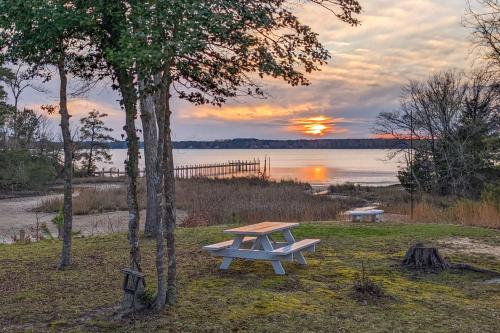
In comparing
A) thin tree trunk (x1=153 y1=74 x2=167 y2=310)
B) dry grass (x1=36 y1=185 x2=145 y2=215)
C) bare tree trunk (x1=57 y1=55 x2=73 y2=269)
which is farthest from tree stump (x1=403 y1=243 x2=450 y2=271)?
dry grass (x1=36 y1=185 x2=145 y2=215)

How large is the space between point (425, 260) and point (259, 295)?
2.93m

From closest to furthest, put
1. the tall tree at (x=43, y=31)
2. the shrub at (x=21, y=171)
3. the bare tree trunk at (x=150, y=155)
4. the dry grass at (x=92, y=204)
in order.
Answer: the tall tree at (x=43, y=31) → the bare tree trunk at (x=150, y=155) → the dry grass at (x=92, y=204) → the shrub at (x=21, y=171)

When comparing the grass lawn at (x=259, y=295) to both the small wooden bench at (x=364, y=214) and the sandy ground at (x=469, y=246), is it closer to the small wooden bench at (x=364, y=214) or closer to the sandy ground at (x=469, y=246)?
the sandy ground at (x=469, y=246)

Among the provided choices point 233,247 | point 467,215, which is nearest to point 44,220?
point 467,215

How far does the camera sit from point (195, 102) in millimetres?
6449

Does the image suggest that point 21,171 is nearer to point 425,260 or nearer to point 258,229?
point 258,229

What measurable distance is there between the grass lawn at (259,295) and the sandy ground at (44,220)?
7.63 meters

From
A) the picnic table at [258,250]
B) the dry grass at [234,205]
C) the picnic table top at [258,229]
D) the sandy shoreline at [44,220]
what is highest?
the picnic table top at [258,229]

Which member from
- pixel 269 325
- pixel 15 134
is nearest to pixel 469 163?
pixel 269 325

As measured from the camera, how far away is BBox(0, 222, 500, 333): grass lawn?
5.13 m

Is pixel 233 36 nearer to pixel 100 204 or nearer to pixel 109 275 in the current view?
pixel 109 275

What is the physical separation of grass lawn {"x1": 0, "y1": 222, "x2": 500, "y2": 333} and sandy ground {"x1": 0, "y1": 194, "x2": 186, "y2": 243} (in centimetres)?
763

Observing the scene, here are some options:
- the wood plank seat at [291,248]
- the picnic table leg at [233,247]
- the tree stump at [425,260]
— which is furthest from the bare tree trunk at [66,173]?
the tree stump at [425,260]

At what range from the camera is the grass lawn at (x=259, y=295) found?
513cm
